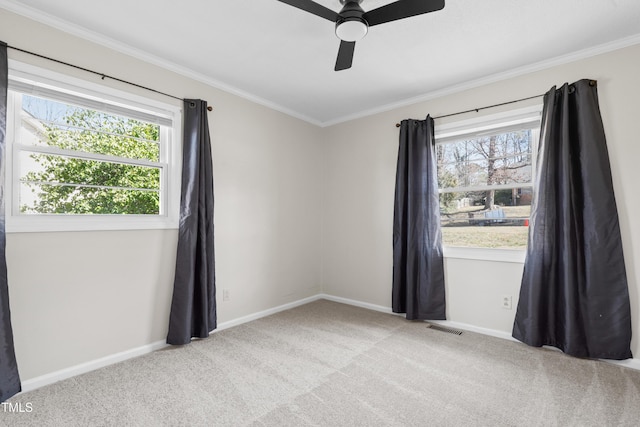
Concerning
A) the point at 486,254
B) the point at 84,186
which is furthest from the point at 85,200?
the point at 486,254

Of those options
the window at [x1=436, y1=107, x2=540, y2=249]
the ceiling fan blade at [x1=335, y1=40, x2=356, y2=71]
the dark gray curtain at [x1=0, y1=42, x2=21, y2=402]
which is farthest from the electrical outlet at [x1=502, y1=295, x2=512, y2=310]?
the dark gray curtain at [x1=0, y1=42, x2=21, y2=402]

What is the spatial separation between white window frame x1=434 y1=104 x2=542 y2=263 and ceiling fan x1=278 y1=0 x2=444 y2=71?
168cm

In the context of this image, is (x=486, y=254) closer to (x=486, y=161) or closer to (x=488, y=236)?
(x=488, y=236)

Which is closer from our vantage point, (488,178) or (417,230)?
(488,178)

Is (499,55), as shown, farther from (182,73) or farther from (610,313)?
(182,73)

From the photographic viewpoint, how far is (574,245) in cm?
248

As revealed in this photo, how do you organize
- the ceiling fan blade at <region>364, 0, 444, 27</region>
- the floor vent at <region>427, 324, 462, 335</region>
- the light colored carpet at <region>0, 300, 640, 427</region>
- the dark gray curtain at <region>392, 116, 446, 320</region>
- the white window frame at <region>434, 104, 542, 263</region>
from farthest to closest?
the dark gray curtain at <region>392, 116, 446, 320</region>, the floor vent at <region>427, 324, 462, 335</region>, the white window frame at <region>434, 104, 542, 263</region>, the light colored carpet at <region>0, 300, 640, 427</region>, the ceiling fan blade at <region>364, 0, 444, 27</region>

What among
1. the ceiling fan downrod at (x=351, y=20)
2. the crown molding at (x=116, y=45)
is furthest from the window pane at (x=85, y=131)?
the ceiling fan downrod at (x=351, y=20)

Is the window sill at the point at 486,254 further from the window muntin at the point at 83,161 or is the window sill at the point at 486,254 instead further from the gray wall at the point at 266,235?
the window muntin at the point at 83,161

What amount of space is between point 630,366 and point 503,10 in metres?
2.68

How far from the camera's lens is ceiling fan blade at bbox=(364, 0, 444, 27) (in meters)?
1.64

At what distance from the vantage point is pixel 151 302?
2.62m

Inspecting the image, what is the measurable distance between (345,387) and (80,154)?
2502 mm

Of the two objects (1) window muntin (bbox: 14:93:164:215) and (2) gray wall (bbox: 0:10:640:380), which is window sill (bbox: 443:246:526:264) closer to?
(2) gray wall (bbox: 0:10:640:380)
